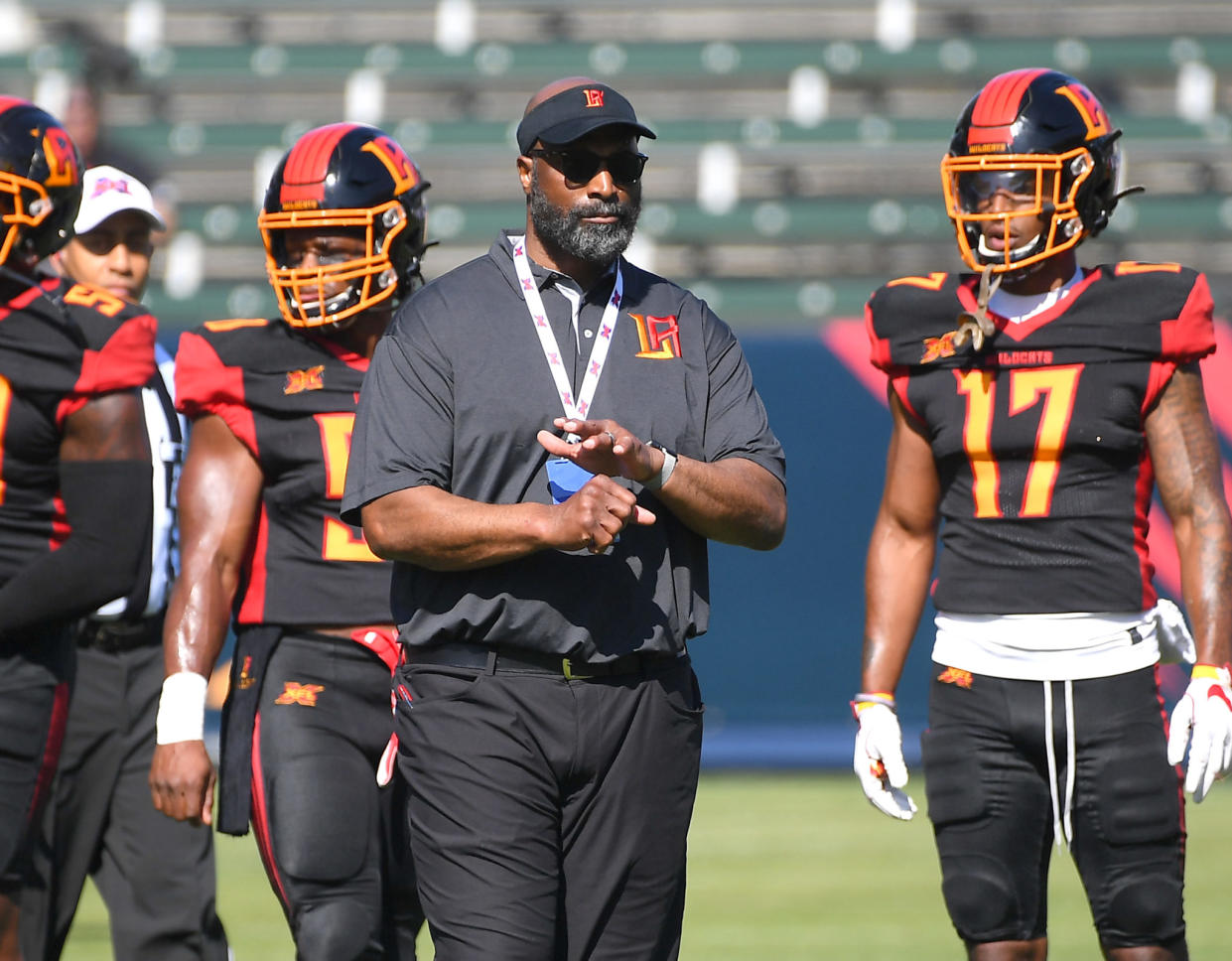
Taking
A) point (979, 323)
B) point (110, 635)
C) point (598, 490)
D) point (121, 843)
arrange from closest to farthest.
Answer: point (598, 490) → point (979, 323) → point (121, 843) → point (110, 635)

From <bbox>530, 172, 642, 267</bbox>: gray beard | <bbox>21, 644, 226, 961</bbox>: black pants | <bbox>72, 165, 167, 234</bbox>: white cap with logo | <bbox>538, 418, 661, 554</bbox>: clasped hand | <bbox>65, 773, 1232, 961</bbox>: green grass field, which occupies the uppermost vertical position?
<bbox>530, 172, 642, 267</bbox>: gray beard

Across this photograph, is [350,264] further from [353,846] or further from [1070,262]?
[1070,262]

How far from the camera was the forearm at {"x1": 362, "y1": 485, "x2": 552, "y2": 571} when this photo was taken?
3137 millimetres

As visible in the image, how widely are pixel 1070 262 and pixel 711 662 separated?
5407 millimetres

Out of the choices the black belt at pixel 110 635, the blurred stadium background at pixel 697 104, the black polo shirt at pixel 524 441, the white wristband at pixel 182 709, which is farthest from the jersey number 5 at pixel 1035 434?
the blurred stadium background at pixel 697 104

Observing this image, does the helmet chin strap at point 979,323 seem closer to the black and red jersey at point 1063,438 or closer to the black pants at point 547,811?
the black and red jersey at point 1063,438

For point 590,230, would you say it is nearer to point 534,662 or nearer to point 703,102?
point 534,662

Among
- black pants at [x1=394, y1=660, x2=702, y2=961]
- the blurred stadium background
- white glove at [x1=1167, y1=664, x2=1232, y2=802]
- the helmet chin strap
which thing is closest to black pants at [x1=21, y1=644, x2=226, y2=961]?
black pants at [x1=394, y1=660, x2=702, y2=961]

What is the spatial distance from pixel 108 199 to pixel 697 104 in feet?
29.8

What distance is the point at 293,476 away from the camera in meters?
4.11

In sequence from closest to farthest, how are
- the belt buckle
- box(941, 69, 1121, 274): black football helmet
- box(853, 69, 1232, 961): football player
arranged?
the belt buckle, box(853, 69, 1232, 961): football player, box(941, 69, 1121, 274): black football helmet

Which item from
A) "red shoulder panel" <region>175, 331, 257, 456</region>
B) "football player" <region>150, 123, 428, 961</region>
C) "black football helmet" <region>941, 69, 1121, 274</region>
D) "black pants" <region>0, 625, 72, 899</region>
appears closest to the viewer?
"black pants" <region>0, 625, 72, 899</region>

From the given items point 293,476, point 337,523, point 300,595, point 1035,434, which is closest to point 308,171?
point 293,476

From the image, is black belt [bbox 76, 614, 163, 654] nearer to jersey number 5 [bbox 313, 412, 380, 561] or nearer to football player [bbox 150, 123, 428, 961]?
football player [bbox 150, 123, 428, 961]
